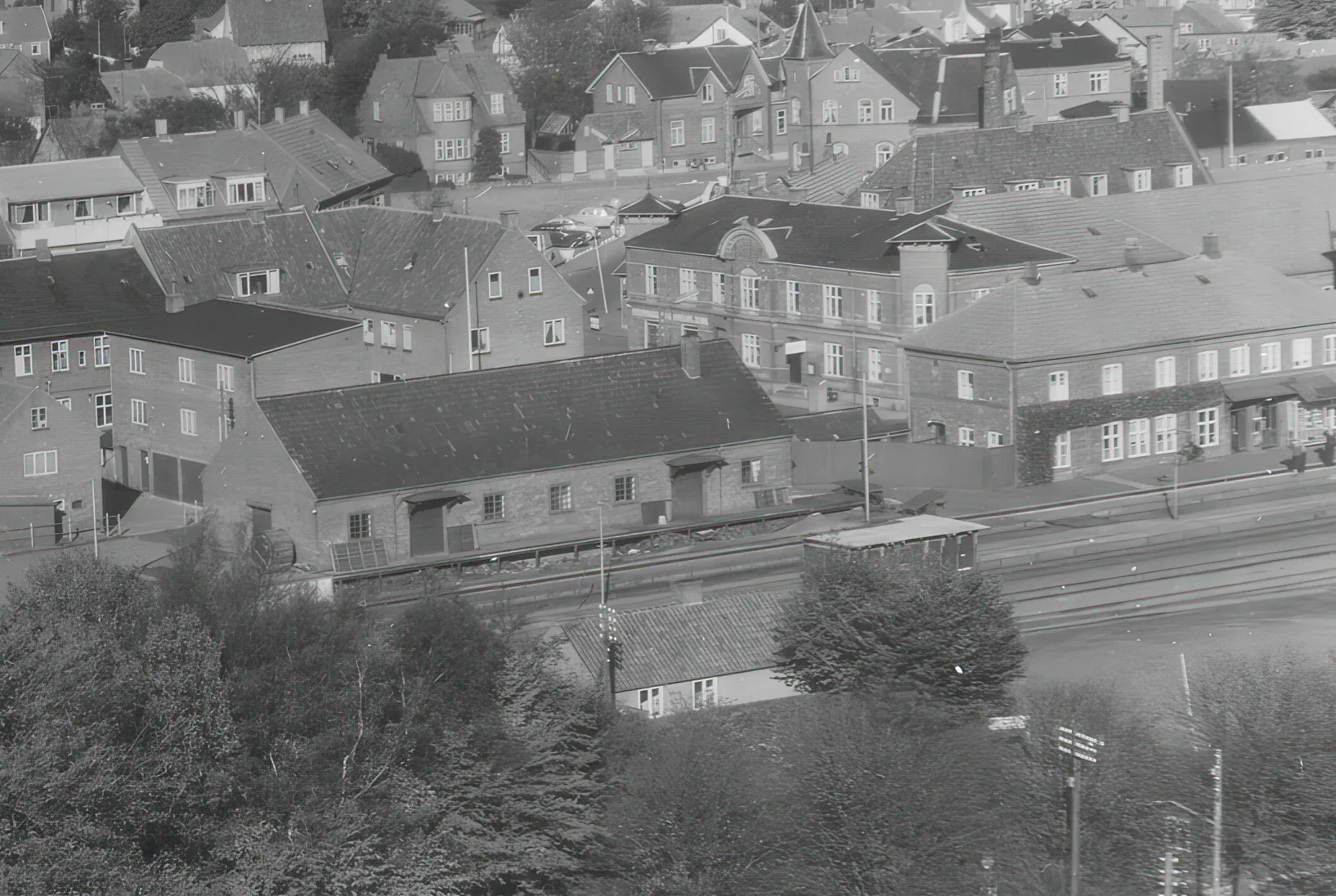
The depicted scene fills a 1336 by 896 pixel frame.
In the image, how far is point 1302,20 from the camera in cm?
15838

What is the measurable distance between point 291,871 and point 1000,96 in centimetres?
6959

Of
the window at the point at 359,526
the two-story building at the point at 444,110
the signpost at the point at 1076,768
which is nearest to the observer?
the signpost at the point at 1076,768

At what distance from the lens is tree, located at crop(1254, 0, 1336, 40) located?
15575cm

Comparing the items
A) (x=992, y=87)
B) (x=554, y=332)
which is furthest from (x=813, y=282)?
(x=992, y=87)

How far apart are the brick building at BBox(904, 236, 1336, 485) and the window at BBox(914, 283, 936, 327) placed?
3.55 meters

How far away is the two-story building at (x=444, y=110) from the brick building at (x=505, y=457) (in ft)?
194

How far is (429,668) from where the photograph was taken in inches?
1576

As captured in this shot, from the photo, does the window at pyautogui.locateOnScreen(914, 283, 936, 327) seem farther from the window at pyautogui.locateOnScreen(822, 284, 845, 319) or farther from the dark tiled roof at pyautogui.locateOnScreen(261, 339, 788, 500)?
the dark tiled roof at pyautogui.locateOnScreen(261, 339, 788, 500)

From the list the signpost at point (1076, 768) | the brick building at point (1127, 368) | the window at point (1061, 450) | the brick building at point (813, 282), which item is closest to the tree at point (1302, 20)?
the brick building at point (813, 282)

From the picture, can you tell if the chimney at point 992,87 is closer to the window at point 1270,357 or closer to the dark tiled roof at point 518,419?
the window at point 1270,357

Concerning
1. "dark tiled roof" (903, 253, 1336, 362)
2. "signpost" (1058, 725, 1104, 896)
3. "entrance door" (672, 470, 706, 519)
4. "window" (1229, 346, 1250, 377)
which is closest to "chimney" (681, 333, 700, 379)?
"entrance door" (672, 470, 706, 519)

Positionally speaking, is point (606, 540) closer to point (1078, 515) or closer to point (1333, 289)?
point (1078, 515)

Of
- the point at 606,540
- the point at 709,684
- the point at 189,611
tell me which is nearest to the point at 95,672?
the point at 189,611

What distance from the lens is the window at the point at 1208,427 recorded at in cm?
6694
